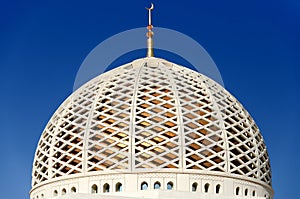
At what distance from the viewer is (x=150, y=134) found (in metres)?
29.0

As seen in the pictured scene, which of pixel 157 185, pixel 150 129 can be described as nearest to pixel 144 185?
pixel 157 185

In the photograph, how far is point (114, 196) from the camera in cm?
2573

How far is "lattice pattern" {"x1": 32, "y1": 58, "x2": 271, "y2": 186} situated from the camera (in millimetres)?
28797

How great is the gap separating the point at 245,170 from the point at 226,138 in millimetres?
1467

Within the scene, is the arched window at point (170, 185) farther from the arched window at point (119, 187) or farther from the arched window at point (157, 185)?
the arched window at point (119, 187)

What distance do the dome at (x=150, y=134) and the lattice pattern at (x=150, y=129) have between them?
0.03 m

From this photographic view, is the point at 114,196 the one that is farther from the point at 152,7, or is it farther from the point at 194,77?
the point at 152,7

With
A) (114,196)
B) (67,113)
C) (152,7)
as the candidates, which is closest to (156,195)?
(114,196)

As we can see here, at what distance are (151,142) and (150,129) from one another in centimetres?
50

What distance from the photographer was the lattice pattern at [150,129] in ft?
94.5

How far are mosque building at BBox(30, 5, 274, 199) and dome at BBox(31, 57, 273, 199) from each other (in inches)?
1.4

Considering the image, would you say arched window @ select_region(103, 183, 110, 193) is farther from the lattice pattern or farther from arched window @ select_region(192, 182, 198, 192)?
arched window @ select_region(192, 182, 198, 192)

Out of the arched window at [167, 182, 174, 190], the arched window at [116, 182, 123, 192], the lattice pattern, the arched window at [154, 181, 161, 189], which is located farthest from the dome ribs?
the arched window at [116, 182, 123, 192]

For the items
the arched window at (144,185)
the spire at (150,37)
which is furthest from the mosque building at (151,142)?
the spire at (150,37)
